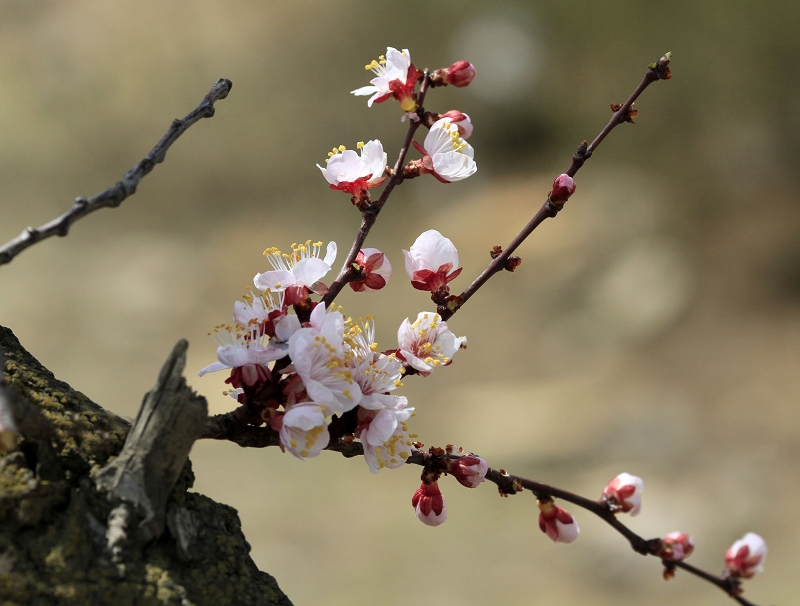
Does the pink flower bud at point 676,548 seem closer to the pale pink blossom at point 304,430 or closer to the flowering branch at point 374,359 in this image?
the flowering branch at point 374,359

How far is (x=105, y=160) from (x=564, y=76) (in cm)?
176

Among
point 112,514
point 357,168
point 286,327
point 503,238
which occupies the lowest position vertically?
point 112,514

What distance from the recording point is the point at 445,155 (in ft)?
1.46

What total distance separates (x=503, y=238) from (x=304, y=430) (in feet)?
7.65

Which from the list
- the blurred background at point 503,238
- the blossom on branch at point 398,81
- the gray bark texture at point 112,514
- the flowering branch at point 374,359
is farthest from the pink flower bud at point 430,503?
the blurred background at point 503,238

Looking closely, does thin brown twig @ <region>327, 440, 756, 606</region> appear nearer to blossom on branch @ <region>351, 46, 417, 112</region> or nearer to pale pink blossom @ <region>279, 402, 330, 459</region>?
pale pink blossom @ <region>279, 402, 330, 459</region>

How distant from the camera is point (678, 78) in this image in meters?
2.68

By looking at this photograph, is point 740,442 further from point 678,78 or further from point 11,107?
point 11,107

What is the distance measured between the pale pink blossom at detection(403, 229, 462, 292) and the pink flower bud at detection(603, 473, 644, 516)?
0.15 metres

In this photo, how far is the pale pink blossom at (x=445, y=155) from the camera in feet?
1.46

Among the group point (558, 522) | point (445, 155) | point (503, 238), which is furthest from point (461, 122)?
point (503, 238)

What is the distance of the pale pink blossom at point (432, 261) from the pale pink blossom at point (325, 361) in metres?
0.09

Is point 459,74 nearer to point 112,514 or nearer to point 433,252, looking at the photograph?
point 433,252

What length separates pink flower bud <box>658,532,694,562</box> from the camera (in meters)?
0.40
